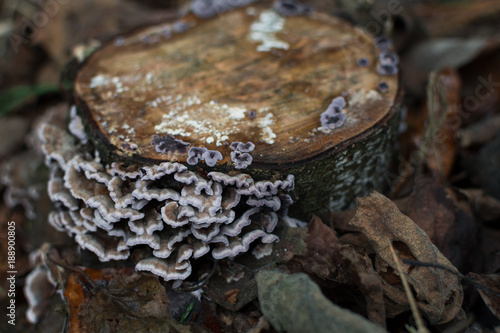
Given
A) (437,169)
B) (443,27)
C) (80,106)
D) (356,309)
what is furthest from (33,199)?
(443,27)

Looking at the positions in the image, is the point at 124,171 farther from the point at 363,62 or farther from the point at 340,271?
the point at 363,62

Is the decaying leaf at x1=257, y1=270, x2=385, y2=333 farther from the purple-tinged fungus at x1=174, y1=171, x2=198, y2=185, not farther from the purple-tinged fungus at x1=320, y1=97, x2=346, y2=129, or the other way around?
the purple-tinged fungus at x1=320, y1=97, x2=346, y2=129

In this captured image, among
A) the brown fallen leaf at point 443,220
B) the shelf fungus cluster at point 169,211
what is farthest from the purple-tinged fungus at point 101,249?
the brown fallen leaf at point 443,220

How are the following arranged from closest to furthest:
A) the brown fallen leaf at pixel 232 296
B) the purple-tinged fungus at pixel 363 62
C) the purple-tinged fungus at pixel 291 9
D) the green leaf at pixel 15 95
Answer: the brown fallen leaf at pixel 232 296, the purple-tinged fungus at pixel 363 62, the purple-tinged fungus at pixel 291 9, the green leaf at pixel 15 95

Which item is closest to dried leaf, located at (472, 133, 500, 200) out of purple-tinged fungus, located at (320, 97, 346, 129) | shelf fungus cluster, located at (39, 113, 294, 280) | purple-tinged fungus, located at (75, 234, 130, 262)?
purple-tinged fungus, located at (320, 97, 346, 129)

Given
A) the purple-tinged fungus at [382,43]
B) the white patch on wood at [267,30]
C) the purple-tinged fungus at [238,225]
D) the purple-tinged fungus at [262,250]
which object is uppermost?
the purple-tinged fungus at [382,43]

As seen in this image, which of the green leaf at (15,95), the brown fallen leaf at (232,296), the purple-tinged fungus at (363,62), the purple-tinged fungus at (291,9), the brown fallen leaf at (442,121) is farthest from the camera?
the green leaf at (15,95)

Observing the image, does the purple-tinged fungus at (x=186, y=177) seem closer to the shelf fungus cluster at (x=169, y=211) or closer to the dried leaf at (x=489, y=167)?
the shelf fungus cluster at (x=169, y=211)

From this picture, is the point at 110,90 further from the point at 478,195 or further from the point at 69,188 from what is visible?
the point at 478,195
